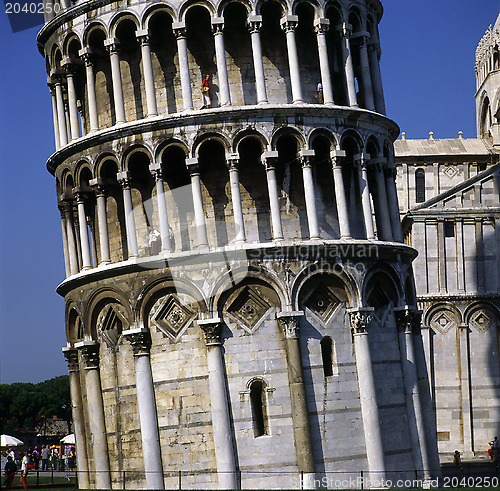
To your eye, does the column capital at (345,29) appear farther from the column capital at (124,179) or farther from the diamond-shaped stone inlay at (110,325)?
the diamond-shaped stone inlay at (110,325)

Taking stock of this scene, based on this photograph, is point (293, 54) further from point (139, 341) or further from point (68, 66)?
point (139, 341)

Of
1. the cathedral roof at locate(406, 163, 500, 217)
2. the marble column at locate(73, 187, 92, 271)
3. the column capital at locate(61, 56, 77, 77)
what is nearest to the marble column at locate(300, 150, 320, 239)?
the marble column at locate(73, 187, 92, 271)

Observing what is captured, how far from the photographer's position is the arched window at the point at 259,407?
107 feet

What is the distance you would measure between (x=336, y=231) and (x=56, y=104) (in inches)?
430

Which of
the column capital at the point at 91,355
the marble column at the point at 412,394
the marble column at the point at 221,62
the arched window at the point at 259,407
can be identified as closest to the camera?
the arched window at the point at 259,407

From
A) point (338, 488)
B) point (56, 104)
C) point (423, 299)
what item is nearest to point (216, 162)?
point (56, 104)

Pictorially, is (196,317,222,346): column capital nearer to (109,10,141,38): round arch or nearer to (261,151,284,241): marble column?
(261,151,284,241): marble column

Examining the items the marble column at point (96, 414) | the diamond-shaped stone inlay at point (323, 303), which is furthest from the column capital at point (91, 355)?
the diamond-shaped stone inlay at point (323, 303)

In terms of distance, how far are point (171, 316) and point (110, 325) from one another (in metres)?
2.47

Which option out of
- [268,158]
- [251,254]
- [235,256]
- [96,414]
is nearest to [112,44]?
[268,158]

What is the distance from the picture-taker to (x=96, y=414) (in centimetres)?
3500

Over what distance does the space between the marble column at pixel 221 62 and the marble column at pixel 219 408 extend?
693 cm

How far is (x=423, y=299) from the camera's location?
56.2 meters

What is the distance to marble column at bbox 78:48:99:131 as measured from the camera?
35.3m
